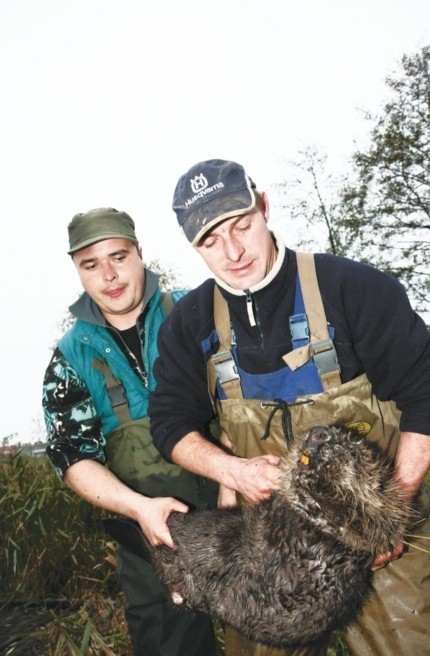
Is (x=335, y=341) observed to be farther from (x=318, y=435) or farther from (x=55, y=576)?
(x=55, y=576)

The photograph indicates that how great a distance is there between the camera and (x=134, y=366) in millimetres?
3666

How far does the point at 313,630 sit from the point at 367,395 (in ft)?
3.29

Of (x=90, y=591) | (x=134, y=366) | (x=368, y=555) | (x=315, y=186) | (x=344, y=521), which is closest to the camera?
(x=344, y=521)

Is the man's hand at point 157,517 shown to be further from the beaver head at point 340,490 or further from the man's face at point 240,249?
the man's face at point 240,249

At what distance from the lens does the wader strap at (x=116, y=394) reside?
11.6 ft

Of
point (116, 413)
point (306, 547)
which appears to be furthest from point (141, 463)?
point (306, 547)

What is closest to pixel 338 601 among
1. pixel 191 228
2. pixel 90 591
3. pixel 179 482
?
pixel 179 482

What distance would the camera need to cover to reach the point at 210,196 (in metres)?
2.74

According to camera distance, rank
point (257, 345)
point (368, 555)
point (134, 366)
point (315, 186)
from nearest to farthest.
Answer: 1. point (368, 555)
2. point (257, 345)
3. point (134, 366)
4. point (315, 186)

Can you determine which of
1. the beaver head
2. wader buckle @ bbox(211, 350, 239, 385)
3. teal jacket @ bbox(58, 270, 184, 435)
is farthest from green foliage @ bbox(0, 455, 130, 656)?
the beaver head

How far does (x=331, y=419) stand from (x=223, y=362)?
0.58 metres

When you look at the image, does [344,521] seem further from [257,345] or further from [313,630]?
[257,345]

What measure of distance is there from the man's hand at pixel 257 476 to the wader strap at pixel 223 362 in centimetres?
37

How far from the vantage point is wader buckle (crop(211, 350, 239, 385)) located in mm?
2830
